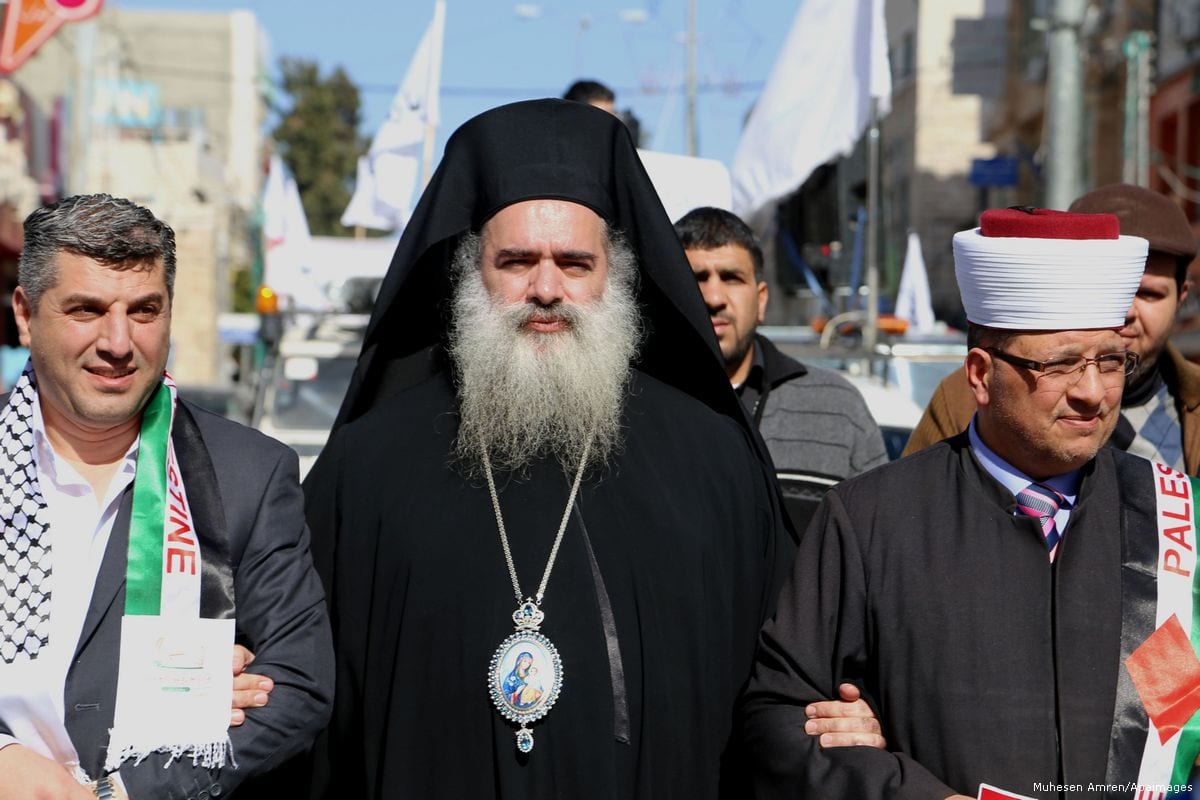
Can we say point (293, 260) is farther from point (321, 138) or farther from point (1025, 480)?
point (321, 138)

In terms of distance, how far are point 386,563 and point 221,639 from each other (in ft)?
1.59

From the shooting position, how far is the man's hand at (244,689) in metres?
3.10

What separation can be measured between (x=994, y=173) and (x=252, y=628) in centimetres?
1767

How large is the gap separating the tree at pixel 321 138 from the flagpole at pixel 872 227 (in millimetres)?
43245

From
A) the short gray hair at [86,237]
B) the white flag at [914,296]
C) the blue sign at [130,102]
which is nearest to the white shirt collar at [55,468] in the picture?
the short gray hair at [86,237]

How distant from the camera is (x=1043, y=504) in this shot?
10.0ft

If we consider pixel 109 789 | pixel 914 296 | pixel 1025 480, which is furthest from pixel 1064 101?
pixel 109 789

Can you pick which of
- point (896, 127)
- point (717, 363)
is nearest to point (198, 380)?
point (896, 127)

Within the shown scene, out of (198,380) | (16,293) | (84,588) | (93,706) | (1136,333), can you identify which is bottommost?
(198,380)

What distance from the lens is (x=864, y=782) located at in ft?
9.53

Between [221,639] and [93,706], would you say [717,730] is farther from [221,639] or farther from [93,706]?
[93,706]

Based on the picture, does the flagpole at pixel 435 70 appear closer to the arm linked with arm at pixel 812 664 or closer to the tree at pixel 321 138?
the arm linked with arm at pixel 812 664

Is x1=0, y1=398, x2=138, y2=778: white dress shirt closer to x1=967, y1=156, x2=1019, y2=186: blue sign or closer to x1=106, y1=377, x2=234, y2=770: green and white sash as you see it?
x1=106, y1=377, x2=234, y2=770: green and white sash

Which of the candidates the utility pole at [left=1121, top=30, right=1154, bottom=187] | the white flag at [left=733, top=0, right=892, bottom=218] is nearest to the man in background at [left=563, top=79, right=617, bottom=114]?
the white flag at [left=733, top=0, right=892, bottom=218]
